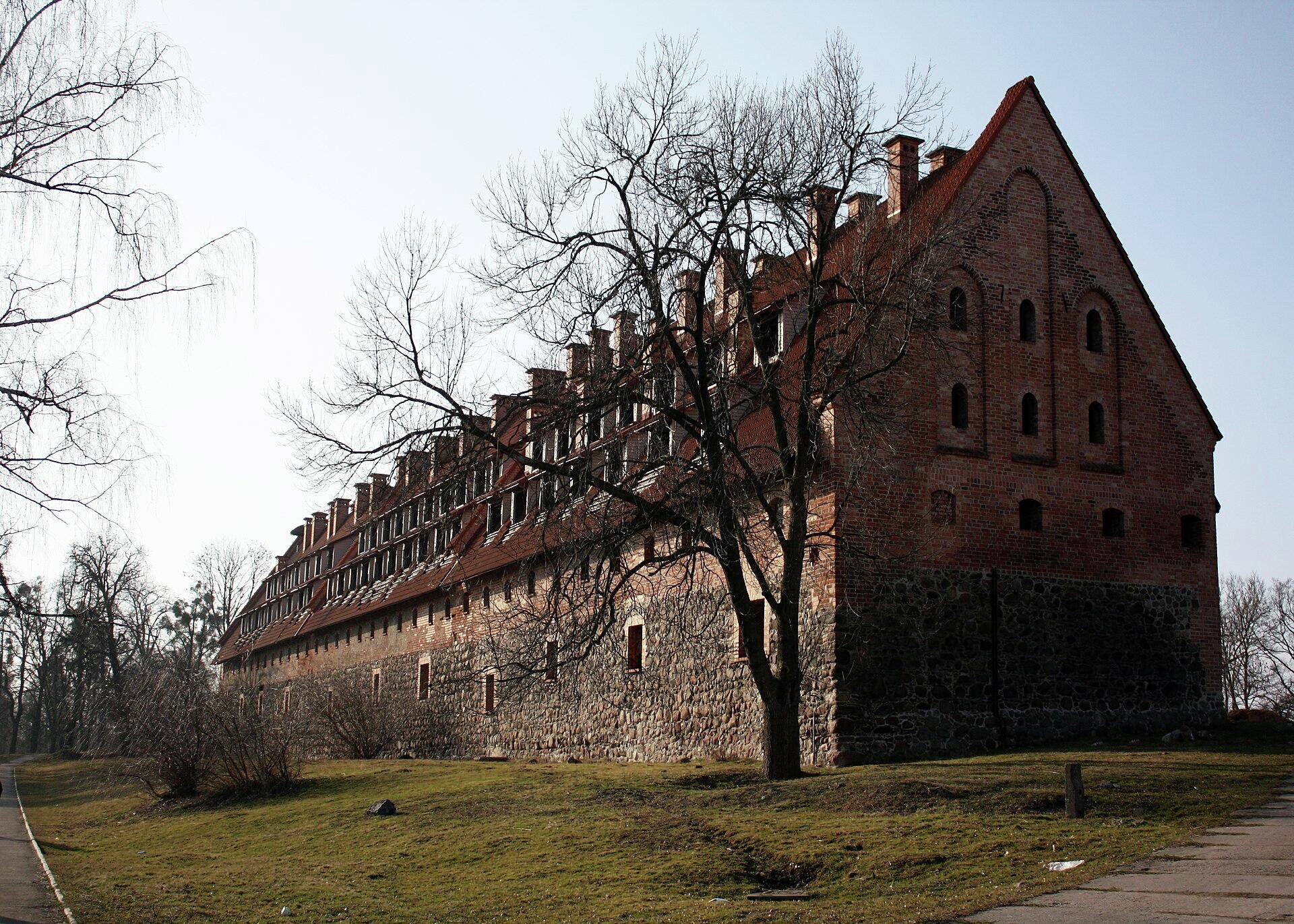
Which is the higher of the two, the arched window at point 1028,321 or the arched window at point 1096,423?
the arched window at point 1028,321

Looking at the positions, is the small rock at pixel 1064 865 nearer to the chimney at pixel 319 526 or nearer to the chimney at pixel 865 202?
the chimney at pixel 865 202

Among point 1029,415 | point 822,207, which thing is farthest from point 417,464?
point 1029,415

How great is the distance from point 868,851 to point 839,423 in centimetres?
948

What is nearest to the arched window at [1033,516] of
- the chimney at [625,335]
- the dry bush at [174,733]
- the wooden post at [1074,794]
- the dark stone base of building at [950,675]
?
the dark stone base of building at [950,675]

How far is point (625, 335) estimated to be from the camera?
62.7ft

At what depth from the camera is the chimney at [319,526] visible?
65.9m

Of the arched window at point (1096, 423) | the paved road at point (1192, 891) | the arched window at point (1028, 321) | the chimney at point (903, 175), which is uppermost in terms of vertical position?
the chimney at point (903, 175)

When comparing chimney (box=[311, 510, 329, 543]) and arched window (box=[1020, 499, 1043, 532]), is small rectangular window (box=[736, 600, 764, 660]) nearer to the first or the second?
arched window (box=[1020, 499, 1043, 532])

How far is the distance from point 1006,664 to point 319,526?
50.9 m

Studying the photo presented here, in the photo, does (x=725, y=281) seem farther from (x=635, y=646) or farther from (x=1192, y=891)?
(x=1192, y=891)

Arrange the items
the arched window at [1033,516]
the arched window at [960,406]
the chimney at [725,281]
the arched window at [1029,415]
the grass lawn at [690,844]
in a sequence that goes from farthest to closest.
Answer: the arched window at [1029,415] < the arched window at [1033,516] < the arched window at [960,406] < the chimney at [725,281] < the grass lawn at [690,844]

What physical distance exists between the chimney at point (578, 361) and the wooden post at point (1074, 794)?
8.39m

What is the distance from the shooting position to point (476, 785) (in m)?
22.1

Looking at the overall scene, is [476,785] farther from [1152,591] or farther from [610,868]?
[1152,591]
